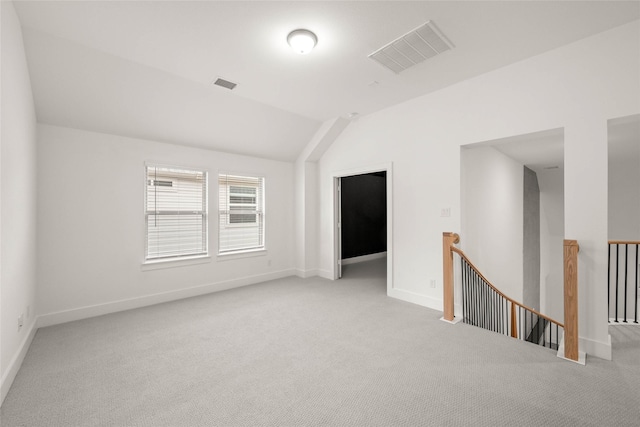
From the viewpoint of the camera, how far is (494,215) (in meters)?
4.71

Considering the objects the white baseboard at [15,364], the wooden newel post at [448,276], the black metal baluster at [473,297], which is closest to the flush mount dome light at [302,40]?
the wooden newel post at [448,276]

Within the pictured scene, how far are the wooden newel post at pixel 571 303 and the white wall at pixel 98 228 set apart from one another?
452 centimetres

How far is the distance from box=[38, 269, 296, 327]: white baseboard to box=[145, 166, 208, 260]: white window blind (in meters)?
0.56

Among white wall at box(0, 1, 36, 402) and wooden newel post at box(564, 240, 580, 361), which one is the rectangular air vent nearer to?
white wall at box(0, 1, 36, 402)

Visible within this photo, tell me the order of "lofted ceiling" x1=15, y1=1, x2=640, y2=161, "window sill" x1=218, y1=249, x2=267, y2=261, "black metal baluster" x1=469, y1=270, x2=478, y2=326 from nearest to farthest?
"lofted ceiling" x1=15, y1=1, x2=640, y2=161, "black metal baluster" x1=469, y1=270, x2=478, y2=326, "window sill" x1=218, y1=249, x2=267, y2=261

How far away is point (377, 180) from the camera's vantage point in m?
8.16

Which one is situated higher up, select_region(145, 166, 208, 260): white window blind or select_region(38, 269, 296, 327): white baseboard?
select_region(145, 166, 208, 260): white window blind

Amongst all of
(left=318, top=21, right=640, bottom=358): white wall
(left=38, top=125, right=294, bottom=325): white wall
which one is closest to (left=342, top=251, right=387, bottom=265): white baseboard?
(left=318, top=21, right=640, bottom=358): white wall

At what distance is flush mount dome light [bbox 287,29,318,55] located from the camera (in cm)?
245

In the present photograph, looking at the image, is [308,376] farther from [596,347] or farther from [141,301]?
[141,301]

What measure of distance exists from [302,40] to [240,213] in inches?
132

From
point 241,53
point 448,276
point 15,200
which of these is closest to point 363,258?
point 448,276

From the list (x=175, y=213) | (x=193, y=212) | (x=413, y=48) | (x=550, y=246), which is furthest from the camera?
(x=550, y=246)

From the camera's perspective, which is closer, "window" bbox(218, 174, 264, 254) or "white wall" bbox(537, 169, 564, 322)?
"window" bbox(218, 174, 264, 254)
